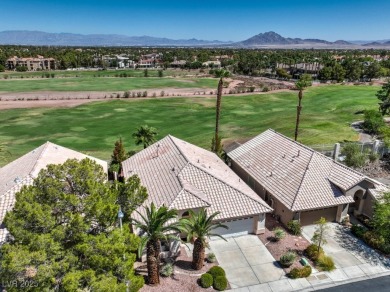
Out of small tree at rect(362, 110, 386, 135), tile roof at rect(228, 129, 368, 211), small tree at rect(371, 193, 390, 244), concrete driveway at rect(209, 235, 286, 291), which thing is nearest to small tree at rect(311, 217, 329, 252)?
tile roof at rect(228, 129, 368, 211)

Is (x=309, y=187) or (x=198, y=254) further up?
(x=309, y=187)

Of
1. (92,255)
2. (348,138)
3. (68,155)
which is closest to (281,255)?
(92,255)

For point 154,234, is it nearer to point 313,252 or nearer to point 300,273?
point 300,273

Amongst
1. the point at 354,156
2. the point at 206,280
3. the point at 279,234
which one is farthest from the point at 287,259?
the point at 354,156

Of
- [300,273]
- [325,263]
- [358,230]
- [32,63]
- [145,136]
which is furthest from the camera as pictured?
[32,63]

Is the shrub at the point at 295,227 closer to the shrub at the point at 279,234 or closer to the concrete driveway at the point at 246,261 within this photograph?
the shrub at the point at 279,234

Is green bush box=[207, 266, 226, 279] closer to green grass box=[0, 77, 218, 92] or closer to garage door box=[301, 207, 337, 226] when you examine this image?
garage door box=[301, 207, 337, 226]

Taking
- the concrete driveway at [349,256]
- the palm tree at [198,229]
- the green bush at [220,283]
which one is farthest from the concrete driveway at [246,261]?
the concrete driveway at [349,256]
